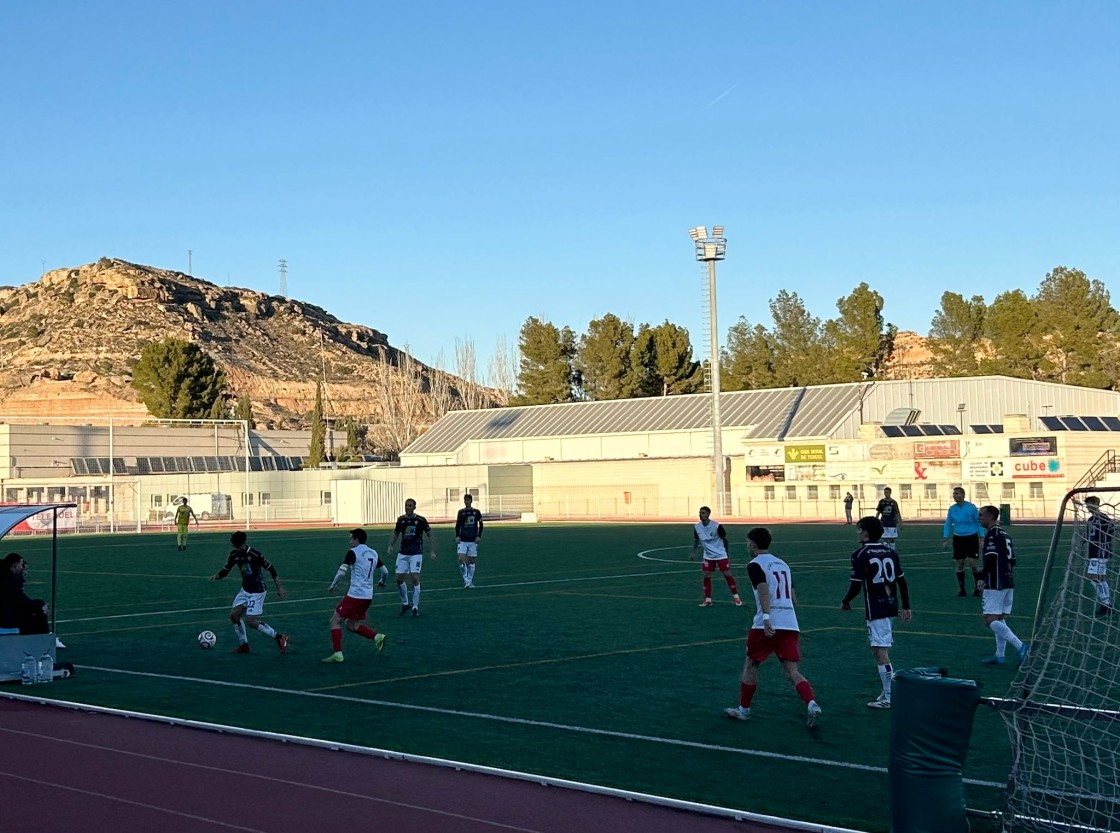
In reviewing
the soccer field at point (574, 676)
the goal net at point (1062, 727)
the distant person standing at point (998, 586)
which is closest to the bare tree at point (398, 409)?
the soccer field at point (574, 676)

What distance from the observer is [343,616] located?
17172mm

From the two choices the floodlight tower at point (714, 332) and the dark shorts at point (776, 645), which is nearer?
the dark shorts at point (776, 645)

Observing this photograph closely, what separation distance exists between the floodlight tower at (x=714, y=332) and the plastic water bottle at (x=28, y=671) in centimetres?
5487

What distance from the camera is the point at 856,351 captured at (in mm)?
113500

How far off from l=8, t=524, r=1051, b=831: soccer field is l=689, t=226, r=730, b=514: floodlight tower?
37.7 meters

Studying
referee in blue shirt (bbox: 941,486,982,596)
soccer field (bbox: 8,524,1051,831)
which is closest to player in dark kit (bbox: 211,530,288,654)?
soccer field (bbox: 8,524,1051,831)

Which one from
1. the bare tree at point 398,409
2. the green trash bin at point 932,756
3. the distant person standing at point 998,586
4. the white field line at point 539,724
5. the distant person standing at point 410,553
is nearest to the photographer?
the green trash bin at point 932,756

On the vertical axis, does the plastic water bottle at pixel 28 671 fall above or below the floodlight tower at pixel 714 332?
below

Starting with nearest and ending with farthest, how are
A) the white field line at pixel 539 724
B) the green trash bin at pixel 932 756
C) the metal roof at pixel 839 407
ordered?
the green trash bin at pixel 932 756, the white field line at pixel 539 724, the metal roof at pixel 839 407

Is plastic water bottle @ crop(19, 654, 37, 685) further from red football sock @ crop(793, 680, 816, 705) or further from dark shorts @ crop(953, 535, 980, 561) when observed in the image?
dark shorts @ crop(953, 535, 980, 561)

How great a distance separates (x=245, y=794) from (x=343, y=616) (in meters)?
7.42

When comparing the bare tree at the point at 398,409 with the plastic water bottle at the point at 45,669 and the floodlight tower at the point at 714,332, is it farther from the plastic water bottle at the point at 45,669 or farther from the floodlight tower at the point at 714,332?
the plastic water bottle at the point at 45,669

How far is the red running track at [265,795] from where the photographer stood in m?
8.87

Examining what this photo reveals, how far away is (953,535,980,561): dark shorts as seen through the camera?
23.9 meters
